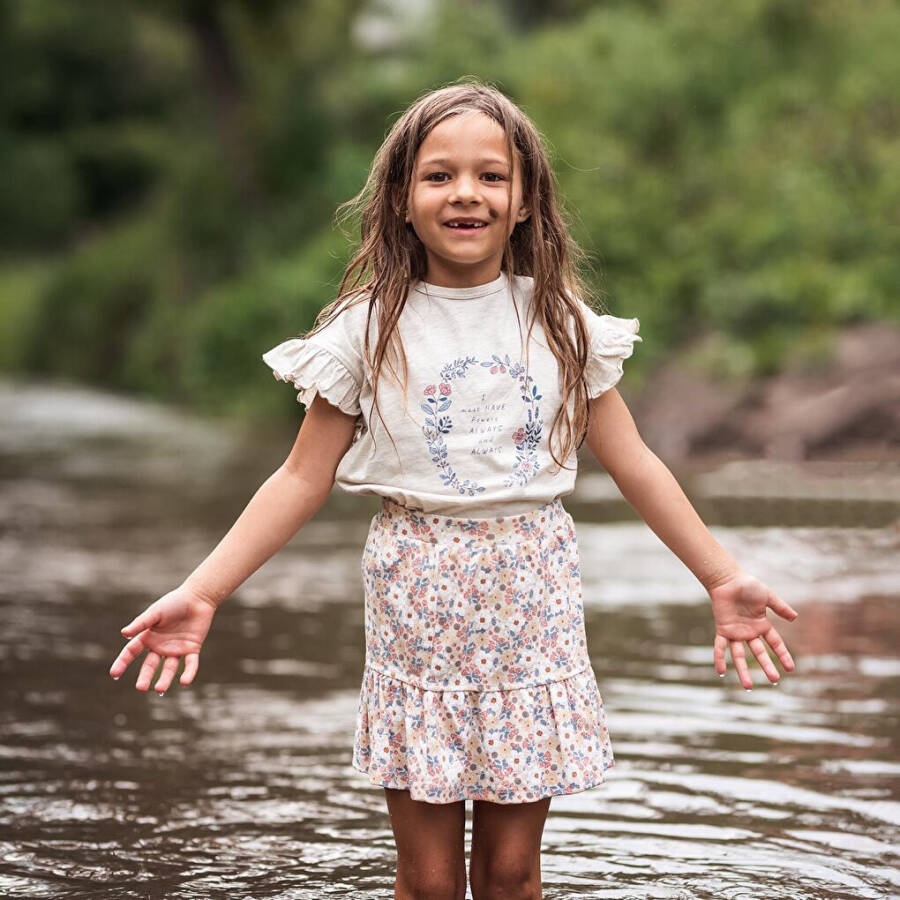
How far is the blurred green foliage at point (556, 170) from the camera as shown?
13.3 m

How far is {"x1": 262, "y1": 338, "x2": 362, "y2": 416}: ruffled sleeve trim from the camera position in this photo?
3.08 meters

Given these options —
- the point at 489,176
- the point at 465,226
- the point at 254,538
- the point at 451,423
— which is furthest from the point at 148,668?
the point at 489,176

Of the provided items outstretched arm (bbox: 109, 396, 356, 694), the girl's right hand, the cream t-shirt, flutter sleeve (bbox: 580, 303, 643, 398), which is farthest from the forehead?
the girl's right hand

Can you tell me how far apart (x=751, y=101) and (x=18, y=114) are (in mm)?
23678

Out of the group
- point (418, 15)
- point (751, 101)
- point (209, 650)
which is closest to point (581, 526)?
point (209, 650)

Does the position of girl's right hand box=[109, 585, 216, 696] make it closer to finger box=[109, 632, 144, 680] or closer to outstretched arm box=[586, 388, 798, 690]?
finger box=[109, 632, 144, 680]

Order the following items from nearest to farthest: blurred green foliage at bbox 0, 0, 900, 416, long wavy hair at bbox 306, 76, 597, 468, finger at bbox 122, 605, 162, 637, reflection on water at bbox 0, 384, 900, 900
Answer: finger at bbox 122, 605, 162, 637
long wavy hair at bbox 306, 76, 597, 468
reflection on water at bbox 0, 384, 900, 900
blurred green foliage at bbox 0, 0, 900, 416

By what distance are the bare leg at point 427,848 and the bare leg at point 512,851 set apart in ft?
0.19

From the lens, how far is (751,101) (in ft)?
50.1

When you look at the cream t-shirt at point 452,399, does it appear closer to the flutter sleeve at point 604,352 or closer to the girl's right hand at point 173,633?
the flutter sleeve at point 604,352

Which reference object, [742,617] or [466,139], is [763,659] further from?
[466,139]

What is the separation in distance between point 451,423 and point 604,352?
1.12 ft

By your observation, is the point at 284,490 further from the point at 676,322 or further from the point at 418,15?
the point at 418,15

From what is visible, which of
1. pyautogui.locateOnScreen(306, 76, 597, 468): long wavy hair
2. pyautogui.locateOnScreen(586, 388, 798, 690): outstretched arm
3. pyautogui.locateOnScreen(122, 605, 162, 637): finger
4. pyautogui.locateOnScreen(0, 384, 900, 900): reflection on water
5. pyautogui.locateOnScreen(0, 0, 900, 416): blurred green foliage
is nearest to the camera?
pyautogui.locateOnScreen(122, 605, 162, 637): finger
